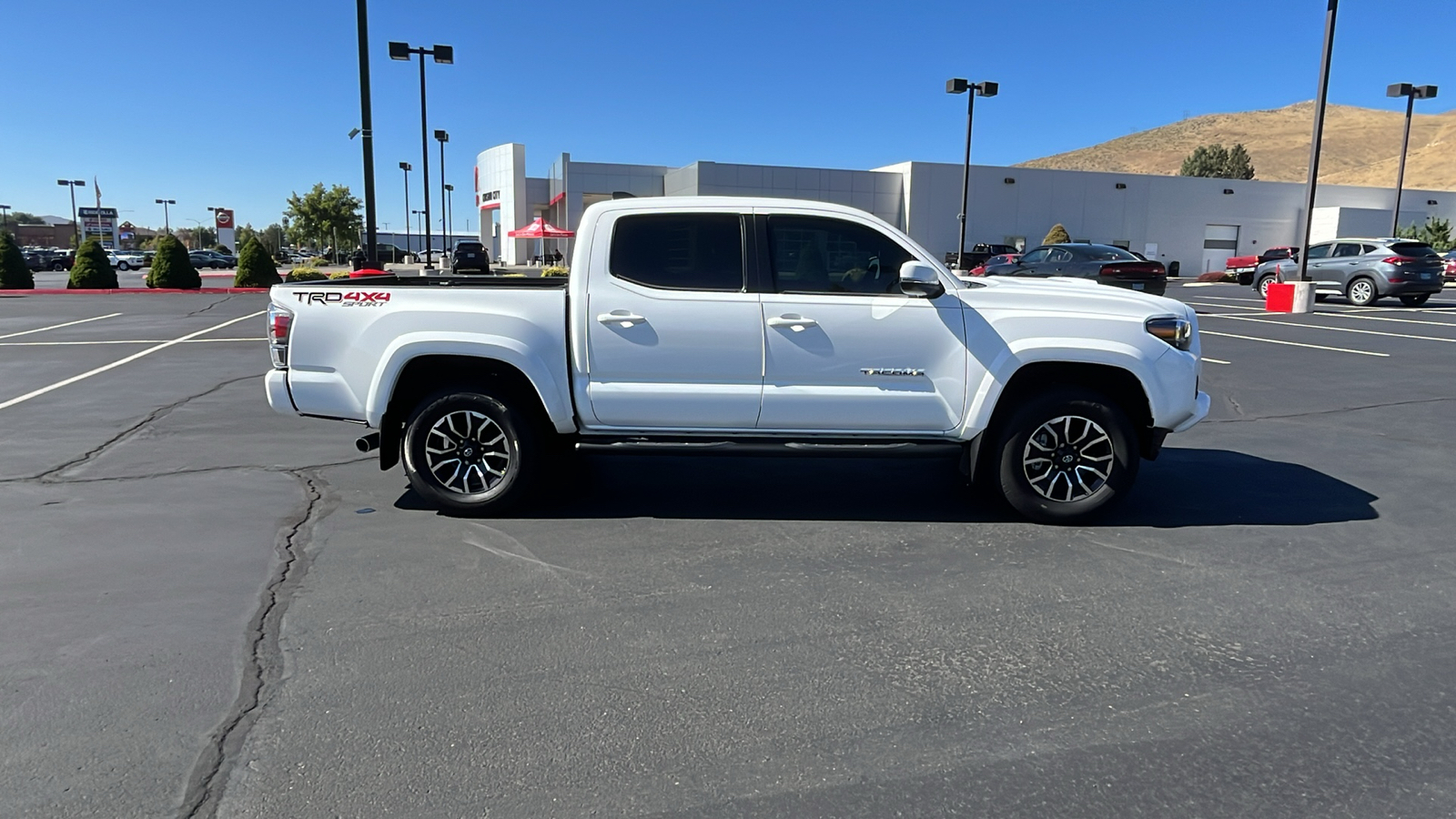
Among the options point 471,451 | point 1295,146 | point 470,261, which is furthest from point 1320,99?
point 1295,146

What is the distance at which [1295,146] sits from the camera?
158750mm

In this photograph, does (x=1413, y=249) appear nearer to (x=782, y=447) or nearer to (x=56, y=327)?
(x=782, y=447)

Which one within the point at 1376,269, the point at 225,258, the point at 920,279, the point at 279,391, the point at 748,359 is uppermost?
the point at 1376,269

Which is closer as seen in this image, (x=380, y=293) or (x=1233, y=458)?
(x=380, y=293)

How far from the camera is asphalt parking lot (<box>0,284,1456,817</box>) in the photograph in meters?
2.96

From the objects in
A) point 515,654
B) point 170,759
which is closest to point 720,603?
point 515,654

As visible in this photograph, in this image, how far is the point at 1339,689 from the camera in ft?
11.8

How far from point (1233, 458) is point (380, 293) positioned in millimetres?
6486

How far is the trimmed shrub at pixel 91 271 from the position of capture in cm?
2709

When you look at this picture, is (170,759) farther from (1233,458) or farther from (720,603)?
(1233,458)

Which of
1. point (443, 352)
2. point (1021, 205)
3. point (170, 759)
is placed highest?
point (1021, 205)

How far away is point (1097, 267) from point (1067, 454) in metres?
14.6

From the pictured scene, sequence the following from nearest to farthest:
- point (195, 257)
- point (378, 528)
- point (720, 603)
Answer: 1. point (720, 603)
2. point (378, 528)
3. point (195, 257)

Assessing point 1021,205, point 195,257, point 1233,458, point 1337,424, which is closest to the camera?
point 1233,458
